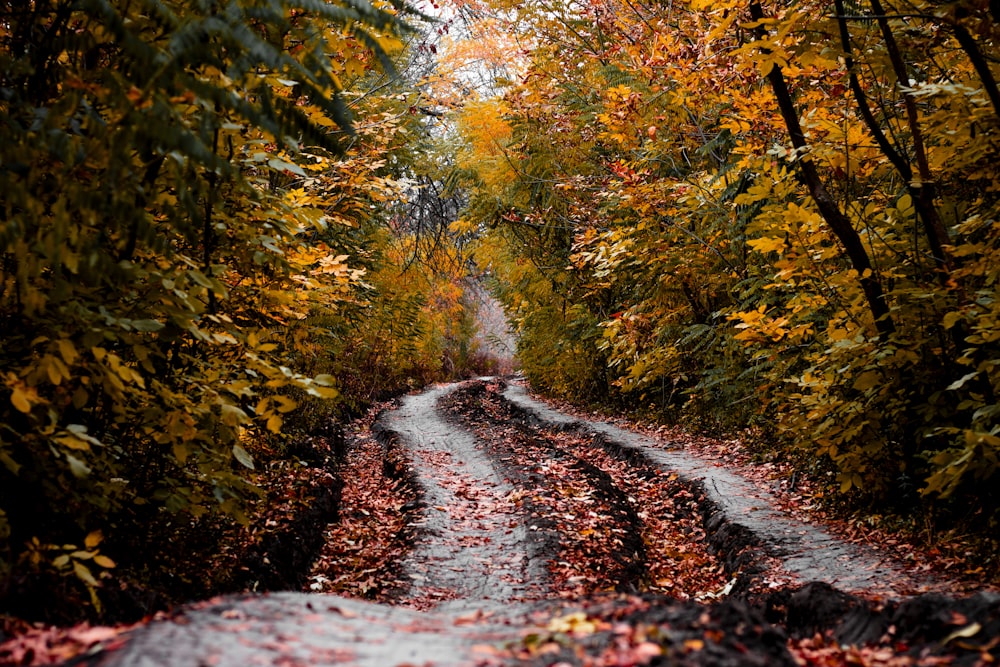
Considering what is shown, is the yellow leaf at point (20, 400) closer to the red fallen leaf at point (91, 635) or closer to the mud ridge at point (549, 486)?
the red fallen leaf at point (91, 635)

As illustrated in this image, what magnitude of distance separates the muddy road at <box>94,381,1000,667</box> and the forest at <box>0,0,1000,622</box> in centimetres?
77

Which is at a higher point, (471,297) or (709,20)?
(709,20)

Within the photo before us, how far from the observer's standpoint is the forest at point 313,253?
2.83 meters

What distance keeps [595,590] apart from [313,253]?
131 inches

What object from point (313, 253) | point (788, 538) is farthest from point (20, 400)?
point (788, 538)

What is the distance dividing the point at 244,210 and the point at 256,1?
1749mm

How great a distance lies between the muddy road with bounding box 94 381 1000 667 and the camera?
2432mm

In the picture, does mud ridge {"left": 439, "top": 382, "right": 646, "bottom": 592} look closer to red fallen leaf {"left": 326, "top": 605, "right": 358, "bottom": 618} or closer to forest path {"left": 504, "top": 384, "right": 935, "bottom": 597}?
forest path {"left": 504, "top": 384, "right": 935, "bottom": 597}

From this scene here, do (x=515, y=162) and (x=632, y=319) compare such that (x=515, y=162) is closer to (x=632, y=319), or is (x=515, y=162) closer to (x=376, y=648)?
(x=632, y=319)

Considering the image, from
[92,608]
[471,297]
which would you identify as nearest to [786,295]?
[92,608]

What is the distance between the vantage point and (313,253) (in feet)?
17.3

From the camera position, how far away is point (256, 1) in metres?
2.78

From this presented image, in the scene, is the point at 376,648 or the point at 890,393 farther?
the point at 890,393

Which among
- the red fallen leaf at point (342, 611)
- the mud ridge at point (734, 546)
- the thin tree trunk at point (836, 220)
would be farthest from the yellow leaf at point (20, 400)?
the thin tree trunk at point (836, 220)
